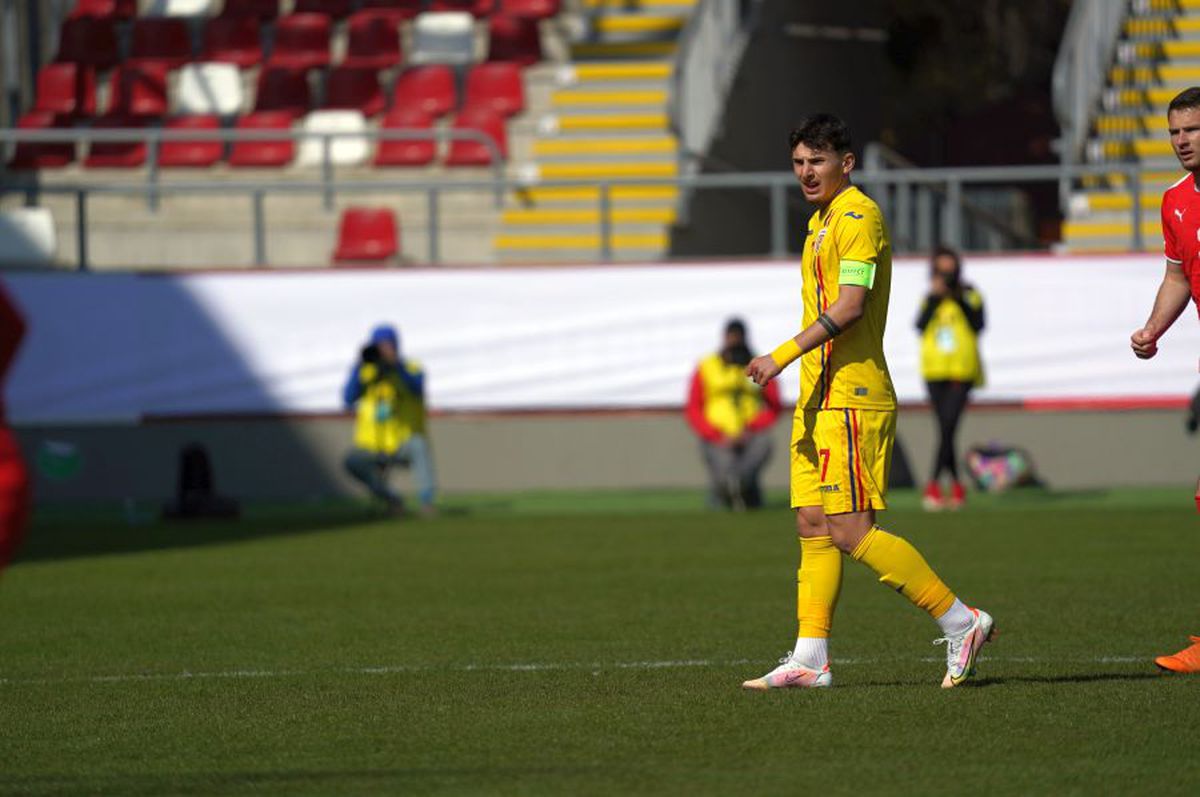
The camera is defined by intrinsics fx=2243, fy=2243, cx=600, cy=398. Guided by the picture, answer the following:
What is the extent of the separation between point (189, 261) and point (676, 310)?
6.46 m

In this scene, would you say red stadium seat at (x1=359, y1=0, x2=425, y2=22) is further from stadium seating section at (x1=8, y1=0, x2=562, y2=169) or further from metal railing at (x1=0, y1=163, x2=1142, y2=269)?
metal railing at (x1=0, y1=163, x2=1142, y2=269)

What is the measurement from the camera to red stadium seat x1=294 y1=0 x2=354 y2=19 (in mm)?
31453

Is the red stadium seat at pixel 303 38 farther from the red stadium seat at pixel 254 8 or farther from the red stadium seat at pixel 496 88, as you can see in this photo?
the red stadium seat at pixel 496 88

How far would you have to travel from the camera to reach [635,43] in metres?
29.2

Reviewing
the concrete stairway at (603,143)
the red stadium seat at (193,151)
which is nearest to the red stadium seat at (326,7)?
the red stadium seat at (193,151)

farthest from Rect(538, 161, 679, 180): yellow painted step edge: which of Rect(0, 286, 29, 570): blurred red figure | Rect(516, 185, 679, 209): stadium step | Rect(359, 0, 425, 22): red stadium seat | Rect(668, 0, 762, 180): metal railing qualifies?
Rect(0, 286, 29, 570): blurred red figure

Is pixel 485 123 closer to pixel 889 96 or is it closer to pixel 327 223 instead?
pixel 327 223

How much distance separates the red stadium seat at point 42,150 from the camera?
2902 cm

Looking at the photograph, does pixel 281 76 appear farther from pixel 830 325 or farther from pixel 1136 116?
pixel 830 325

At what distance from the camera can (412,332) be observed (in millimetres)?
22969

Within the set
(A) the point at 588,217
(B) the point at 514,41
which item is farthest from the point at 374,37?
(A) the point at 588,217

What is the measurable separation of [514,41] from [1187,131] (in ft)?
71.9

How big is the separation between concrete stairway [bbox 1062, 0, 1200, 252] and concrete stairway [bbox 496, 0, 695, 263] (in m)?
4.71

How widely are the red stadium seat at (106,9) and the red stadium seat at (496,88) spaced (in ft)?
Answer: 19.4
